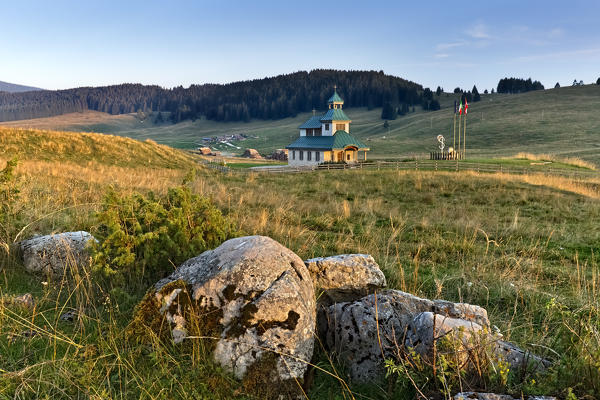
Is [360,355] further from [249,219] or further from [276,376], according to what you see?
[249,219]

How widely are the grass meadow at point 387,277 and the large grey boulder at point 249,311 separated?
0.67ft

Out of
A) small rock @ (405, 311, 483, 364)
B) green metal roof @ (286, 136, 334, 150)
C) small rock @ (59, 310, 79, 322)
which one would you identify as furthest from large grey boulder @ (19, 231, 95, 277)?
green metal roof @ (286, 136, 334, 150)

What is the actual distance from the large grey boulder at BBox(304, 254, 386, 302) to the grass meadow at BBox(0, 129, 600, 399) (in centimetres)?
79

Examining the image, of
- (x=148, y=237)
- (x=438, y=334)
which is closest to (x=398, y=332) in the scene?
(x=438, y=334)

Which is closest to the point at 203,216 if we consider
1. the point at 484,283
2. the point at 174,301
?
the point at 174,301

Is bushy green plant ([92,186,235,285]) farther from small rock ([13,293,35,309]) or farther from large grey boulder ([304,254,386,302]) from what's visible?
large grey boulder ([304,254,386,302])

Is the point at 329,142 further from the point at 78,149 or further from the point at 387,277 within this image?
the point at 387,277

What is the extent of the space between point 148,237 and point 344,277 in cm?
234

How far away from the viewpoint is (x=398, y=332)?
11.1ft

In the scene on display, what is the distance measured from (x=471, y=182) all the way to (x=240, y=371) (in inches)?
803

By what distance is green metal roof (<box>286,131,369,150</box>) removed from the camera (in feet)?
164

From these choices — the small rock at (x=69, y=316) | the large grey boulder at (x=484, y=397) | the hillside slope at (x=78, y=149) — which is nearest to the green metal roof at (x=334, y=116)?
the hillside slope at (x=78, y=149)

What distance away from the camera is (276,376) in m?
2.92

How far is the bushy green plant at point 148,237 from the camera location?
165 inches
